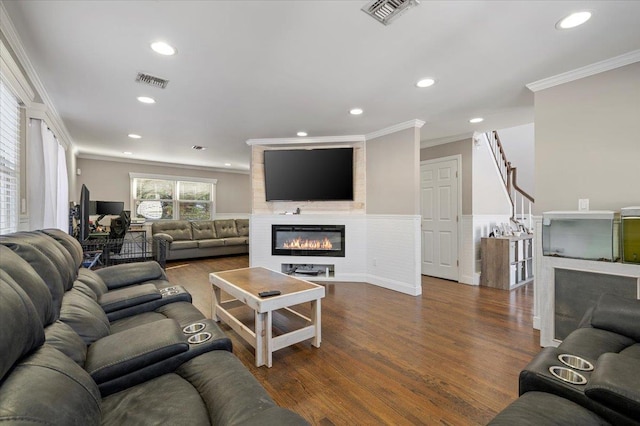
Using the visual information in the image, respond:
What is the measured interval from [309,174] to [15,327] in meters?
4.10

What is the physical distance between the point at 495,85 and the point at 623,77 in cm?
90

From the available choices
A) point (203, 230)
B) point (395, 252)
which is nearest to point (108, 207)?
point (203, 230)

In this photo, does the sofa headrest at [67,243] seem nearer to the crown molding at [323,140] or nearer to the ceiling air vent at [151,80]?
the ceiling air vent at [151,80]

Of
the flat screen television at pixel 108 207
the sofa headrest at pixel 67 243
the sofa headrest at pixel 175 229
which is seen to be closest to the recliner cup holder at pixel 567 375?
the sofa headrest at pixel 67 243

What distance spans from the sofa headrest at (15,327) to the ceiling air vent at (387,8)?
2.10m

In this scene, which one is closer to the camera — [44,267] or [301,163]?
[44,267]

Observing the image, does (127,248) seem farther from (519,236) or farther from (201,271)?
(519,236)

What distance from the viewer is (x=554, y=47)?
2186 mm

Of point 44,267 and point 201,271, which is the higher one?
point 44,267

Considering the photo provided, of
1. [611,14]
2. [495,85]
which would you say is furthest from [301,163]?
[611,14]

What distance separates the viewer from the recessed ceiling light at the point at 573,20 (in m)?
1.82

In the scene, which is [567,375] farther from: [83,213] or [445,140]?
[83,213]

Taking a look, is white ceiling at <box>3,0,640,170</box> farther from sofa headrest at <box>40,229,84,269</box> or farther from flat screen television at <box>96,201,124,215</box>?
flat screen television at <box>96,201,124,215</box>

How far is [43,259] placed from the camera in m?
1.35
